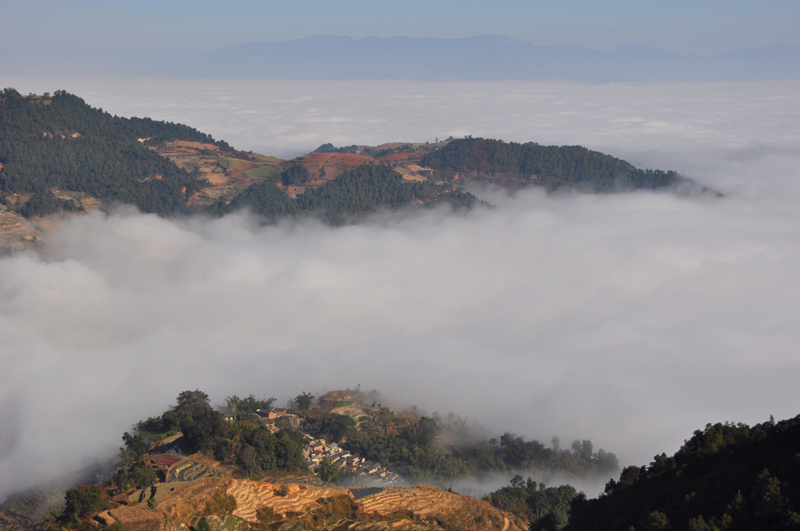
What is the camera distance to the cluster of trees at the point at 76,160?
98.7 metres

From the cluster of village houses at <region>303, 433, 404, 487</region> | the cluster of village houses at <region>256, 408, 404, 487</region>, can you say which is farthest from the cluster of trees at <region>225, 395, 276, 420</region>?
the cluster of village houses at <region>303, 433, 404, 487</region>

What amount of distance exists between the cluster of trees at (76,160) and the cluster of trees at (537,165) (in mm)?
43789

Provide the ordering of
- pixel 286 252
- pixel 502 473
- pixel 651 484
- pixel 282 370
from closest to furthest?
1. pixel 651 484
2. pixel 502 473
3. pixel 282 370
4. pixel 286 252

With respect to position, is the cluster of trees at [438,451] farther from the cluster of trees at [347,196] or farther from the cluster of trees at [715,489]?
the cluster of trees at [347,196]

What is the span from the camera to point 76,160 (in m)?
107

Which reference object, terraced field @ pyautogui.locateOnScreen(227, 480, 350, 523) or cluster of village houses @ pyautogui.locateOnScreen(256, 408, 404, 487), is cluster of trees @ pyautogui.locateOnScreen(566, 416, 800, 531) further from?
cluster of village houses @ pyautogui.locateOnScreen(256, 408, 404, 487)

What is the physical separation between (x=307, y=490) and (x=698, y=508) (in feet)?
45.9

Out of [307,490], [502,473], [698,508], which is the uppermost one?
[698,508]

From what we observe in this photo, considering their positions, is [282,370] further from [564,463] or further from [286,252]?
[286,252]

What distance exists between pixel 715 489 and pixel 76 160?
345 ft

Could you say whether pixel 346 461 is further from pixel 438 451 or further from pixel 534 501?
pixel 534 501

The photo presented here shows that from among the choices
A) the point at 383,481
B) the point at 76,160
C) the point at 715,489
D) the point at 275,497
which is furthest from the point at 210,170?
the point at 715,489

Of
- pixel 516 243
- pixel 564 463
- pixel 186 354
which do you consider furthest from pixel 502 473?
pixel 516 243

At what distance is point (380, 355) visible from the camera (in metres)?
64.3
